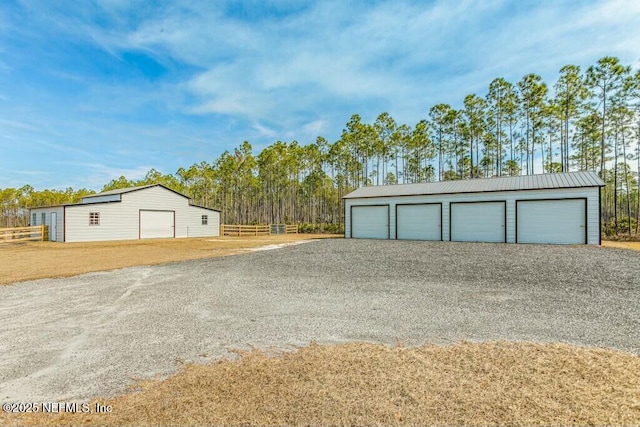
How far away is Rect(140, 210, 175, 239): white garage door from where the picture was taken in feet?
75.1

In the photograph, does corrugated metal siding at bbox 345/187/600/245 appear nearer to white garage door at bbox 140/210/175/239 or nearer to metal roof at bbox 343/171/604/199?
metal roof at bbox 343/171/604/199

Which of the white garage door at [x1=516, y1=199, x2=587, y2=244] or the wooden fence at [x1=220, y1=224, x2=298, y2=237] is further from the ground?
the white garage door at [x1=516, y1=199, x2=587, y2=244]

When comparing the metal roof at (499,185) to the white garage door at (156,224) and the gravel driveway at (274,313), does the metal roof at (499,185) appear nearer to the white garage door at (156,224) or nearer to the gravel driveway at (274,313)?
the gravel driveway at (274,313)

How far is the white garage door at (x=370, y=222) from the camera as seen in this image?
18422mm

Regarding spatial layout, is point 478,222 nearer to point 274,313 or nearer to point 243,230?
point 274,313

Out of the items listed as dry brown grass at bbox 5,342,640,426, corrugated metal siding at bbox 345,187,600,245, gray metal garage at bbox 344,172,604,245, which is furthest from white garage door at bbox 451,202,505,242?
dry brown grass at bbox 5,342,640,426

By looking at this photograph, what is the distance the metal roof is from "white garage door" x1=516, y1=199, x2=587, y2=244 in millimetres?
822

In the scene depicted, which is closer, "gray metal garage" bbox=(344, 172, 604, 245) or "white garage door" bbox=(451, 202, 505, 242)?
"gray metal garage" bbox=(344, 172, 604, 245)

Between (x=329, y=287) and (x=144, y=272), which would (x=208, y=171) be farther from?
(x=329, y=287)

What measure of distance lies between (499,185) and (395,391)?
16473 mm

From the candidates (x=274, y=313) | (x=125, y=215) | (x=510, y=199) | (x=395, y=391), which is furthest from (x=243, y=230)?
(x=395, y=391)

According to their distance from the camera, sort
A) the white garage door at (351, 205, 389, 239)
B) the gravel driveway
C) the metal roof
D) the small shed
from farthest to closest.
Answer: the small shed
the white garage door at (351, 205, 389, 239)
the metal roof
the gravel driveway

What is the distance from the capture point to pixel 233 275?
776 centimetres

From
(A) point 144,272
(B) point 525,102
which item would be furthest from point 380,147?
A: (A) point 144,272
